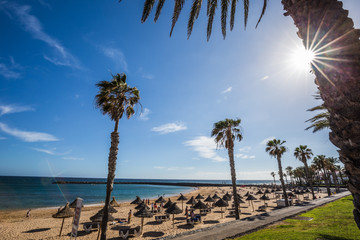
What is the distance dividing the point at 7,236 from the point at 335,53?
1106 inches

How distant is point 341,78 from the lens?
3.61 m

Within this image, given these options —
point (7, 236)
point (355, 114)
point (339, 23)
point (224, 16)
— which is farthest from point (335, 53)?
point (7, 236)

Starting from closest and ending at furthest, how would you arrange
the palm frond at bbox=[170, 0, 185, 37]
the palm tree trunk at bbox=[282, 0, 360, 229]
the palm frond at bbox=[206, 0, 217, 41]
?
the palm tree trunk at bbox=[282, 0, 360, 229] < the palm frond at bbox=[170, 0, 185, 37] < the palm frond at bbox=[206, 0, 217, 41]

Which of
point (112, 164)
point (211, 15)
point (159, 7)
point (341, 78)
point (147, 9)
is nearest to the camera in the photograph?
point (341, 78)

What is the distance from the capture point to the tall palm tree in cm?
346

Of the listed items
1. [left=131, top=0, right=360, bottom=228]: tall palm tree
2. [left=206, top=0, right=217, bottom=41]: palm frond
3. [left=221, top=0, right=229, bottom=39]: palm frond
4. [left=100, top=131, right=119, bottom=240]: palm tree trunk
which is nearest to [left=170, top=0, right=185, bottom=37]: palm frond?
[left=206, top=0, right=217, bottom=41]: palm frond

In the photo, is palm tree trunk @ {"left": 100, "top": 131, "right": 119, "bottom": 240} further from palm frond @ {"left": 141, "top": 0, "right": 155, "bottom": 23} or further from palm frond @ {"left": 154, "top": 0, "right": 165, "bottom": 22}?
palm frond @ {"left": 154, "top": 0, "right": 165, "bottom": 22}

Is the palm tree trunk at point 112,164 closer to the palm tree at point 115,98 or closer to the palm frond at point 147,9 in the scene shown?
the palm tree at point 115,98

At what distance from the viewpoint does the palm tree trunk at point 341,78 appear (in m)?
3.44

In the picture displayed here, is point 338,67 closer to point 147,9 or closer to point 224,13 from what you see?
point 224,13

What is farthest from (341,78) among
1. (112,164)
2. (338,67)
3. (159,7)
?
(112,164)

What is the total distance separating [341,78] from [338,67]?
11.0 inches

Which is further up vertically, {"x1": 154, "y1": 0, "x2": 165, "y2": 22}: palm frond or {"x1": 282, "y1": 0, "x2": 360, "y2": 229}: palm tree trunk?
{"x1": 154, "y1": 0, "x2": 165, "y2": 22}: palm frond

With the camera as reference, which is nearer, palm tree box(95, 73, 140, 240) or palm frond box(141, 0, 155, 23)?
palm frond box(141, 0, 155, 23)
